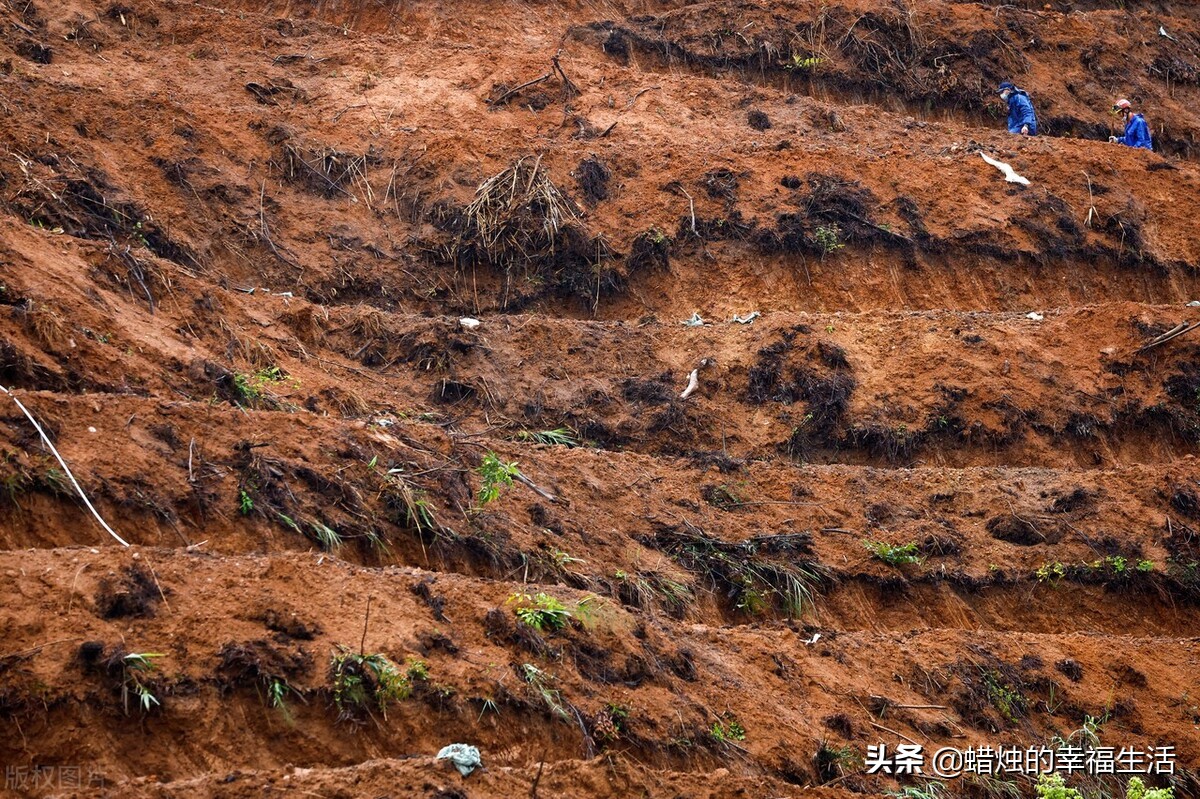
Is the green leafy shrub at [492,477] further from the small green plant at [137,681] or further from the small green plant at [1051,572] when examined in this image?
the small green plant at [1051,572]

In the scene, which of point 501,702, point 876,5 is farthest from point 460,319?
point 876,5

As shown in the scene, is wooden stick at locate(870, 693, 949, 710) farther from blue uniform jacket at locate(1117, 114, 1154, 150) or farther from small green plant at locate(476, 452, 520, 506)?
blue uniform jacket at locate(1117, 114, 1154, 150)

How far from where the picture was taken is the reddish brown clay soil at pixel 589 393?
252 inches

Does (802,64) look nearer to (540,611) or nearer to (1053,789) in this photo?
(540,611)

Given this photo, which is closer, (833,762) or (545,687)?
(545,687)

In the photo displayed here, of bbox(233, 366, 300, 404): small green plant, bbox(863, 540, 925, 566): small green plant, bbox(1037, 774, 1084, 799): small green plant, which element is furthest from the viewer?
bbox(863, 540, 925, 566): small green plant

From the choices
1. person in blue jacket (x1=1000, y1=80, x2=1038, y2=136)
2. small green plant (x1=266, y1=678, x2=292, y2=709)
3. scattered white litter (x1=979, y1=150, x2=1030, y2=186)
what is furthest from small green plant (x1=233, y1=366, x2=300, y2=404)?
person in blue jacket (x1=1000, y1=80, x2=1038, y2=136)

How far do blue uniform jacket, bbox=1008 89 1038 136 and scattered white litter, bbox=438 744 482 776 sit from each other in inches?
497

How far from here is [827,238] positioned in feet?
44.2

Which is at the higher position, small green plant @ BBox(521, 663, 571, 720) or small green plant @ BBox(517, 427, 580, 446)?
small green plant @ BBox(521, 663, 571, 720)

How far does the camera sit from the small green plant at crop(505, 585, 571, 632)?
23.3ft

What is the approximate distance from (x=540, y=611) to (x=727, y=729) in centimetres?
120

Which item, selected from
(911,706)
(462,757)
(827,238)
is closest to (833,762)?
(911,706)

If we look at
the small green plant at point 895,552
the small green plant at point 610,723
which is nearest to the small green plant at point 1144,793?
the small green plant at point 610,723
